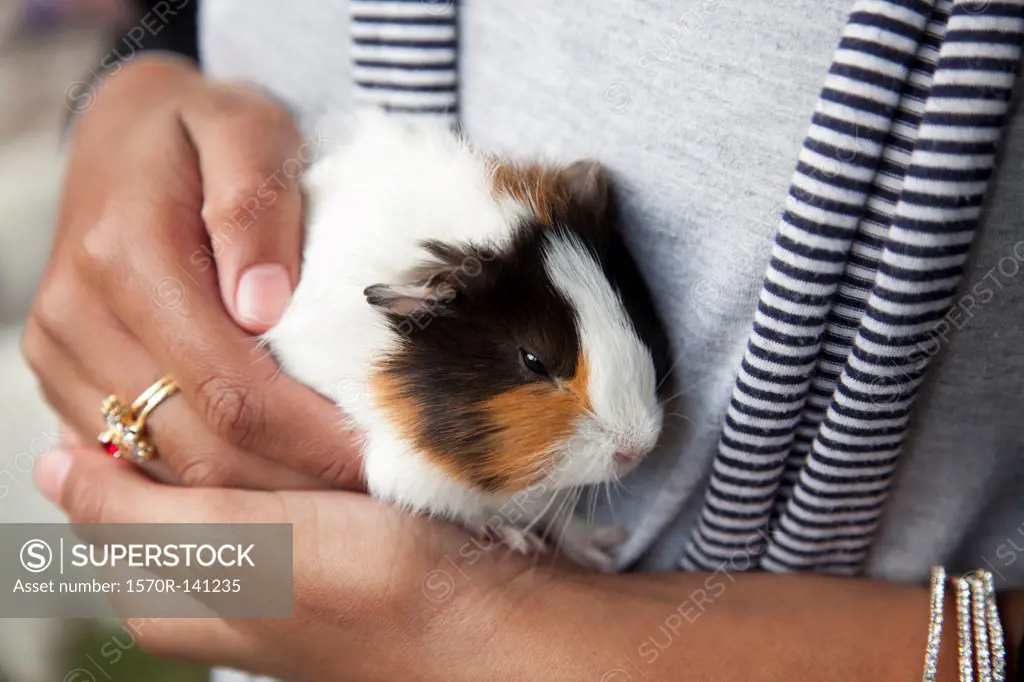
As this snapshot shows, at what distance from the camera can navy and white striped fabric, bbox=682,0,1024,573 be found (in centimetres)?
55

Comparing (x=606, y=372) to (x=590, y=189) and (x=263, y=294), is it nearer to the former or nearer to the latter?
(x=590, y=189)

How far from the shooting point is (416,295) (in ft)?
2.36

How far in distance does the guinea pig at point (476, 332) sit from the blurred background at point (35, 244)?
2.62 ft

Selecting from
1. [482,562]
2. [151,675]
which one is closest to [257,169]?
[482,562]

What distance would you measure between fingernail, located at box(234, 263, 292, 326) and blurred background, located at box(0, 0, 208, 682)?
724mm

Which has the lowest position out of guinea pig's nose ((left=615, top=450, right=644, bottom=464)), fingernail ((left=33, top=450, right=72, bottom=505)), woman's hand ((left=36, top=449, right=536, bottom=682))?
fingernail ((left=33, top=450, right=72, bottom=505))

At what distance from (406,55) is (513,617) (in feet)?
2.15

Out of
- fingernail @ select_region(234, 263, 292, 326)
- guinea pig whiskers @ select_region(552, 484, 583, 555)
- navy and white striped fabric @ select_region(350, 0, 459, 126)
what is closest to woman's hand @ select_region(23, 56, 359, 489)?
fingernail @ select_region(234, 263, 292, 326)

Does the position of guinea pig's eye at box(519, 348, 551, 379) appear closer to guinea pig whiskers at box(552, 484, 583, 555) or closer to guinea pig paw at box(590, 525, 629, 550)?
guinea pig whiskers at box(552, 484, 583, 555)

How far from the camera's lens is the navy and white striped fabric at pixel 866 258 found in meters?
0.55

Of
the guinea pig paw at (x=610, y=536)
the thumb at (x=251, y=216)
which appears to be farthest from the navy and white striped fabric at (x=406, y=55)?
the guinea pig paw at (x=610, y=536)

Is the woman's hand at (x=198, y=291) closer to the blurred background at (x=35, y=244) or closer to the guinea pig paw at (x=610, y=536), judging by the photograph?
the guinea pig paw at (x=610, y=536)

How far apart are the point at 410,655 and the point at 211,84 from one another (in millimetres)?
811

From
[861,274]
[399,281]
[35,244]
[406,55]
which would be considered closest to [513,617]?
[399,281]
